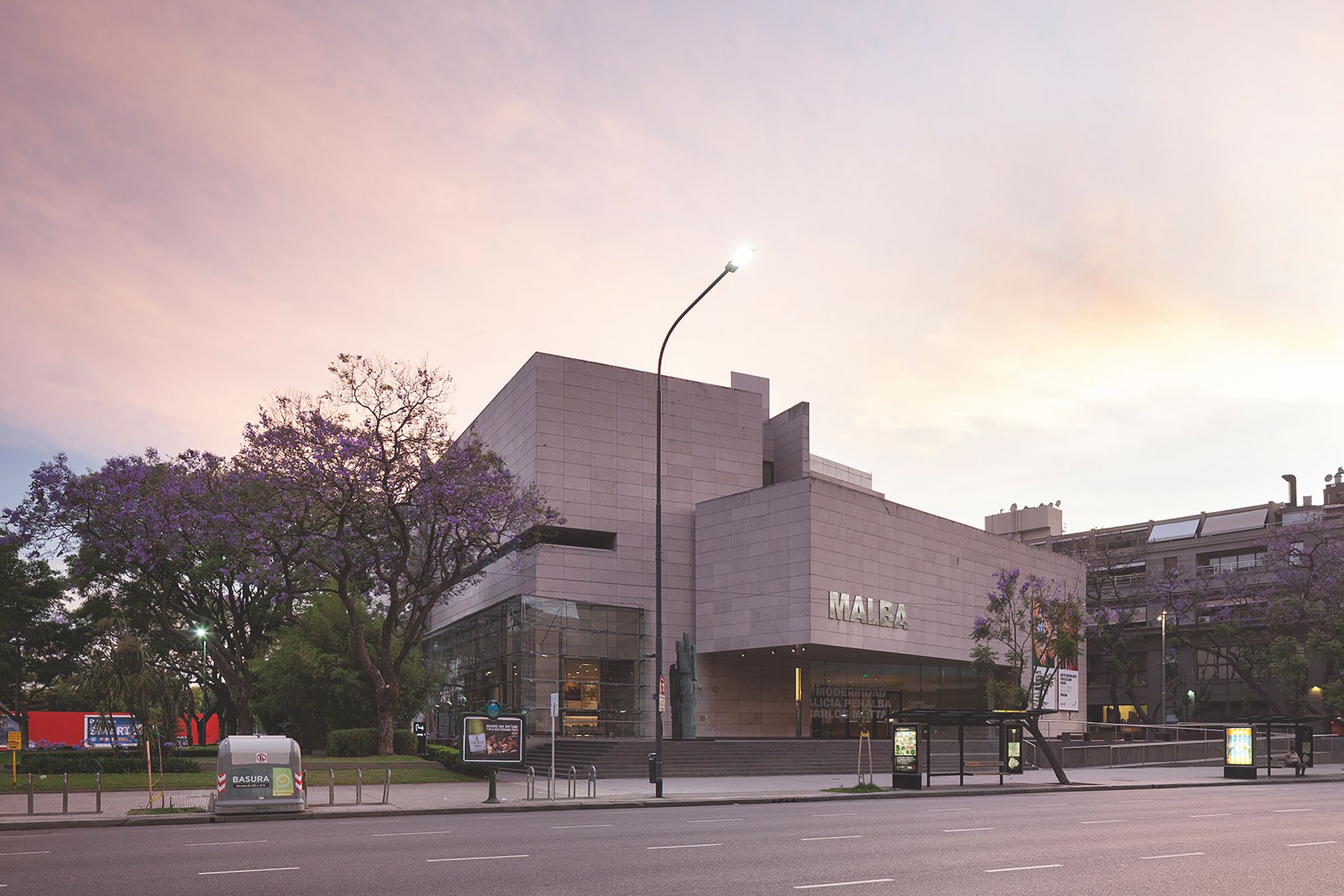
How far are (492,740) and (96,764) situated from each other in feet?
48.9

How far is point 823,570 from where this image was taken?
5528 centimetres

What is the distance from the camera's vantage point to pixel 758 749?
4388cm

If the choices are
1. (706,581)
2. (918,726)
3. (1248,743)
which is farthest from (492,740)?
(706,581)

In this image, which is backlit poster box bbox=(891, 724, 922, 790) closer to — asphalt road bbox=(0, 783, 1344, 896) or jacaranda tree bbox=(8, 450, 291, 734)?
asphalt road bbox=(0, 783, 1344, 896)

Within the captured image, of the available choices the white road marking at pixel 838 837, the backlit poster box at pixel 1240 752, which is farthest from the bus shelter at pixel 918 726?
the white road marking at pixel 838 837

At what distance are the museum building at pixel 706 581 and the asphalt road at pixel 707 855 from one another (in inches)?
1227

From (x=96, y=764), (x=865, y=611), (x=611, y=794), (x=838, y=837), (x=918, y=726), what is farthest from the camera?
(x=865, y=611)

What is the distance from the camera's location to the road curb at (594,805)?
21.8 meters

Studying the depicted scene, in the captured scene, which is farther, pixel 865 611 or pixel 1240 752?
pixel 865 611

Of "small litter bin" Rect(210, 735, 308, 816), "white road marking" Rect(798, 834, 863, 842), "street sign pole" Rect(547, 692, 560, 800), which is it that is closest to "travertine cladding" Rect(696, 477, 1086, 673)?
"street sign pole" Rect(547, 692, 560, 800)

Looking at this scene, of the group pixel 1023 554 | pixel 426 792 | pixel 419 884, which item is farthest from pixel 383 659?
pixel 1023 554

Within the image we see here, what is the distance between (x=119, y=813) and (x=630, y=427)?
40.0 m

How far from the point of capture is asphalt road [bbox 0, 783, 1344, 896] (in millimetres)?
12727

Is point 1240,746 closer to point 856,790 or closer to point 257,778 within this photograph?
point 856,790
